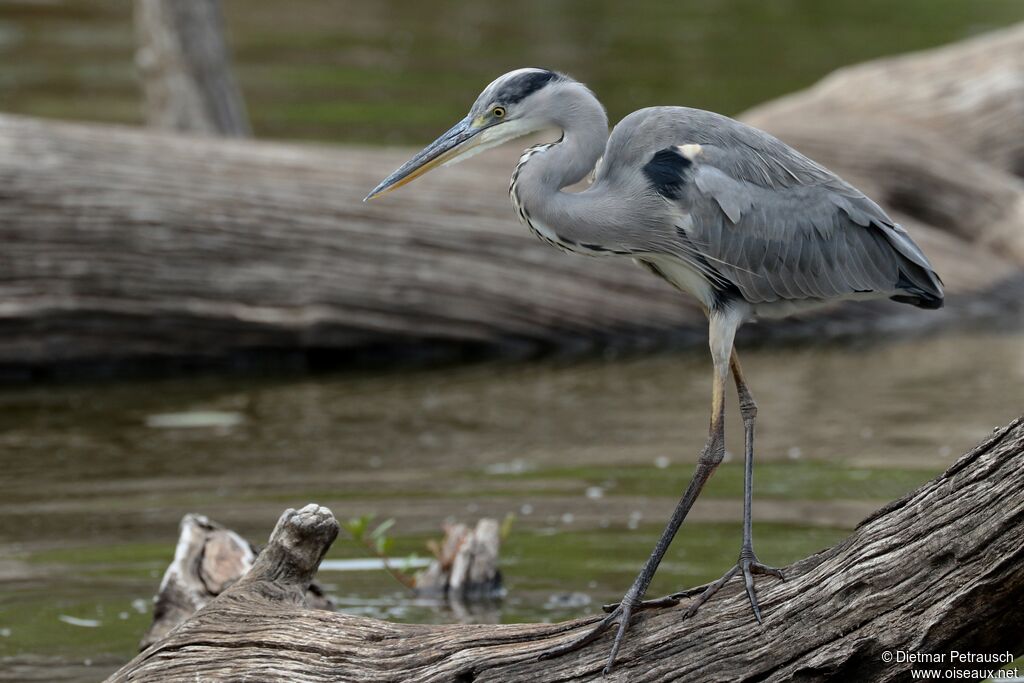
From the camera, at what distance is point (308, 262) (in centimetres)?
891

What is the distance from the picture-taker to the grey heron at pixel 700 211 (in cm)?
416

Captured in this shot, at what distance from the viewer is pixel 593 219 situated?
4.16 m

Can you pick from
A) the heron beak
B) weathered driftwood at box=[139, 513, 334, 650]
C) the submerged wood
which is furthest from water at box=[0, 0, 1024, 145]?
the heron beak

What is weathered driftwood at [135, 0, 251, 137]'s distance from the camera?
1017 cm

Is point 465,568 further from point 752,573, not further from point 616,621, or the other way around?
point 752,573

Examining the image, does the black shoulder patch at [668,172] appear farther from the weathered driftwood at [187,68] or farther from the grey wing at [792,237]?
the weathered driftwood at [187,68]

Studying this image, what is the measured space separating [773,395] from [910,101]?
3843 mm

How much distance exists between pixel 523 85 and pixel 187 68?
6721mm

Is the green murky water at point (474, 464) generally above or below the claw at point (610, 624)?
above

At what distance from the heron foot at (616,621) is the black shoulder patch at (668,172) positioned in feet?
3.55

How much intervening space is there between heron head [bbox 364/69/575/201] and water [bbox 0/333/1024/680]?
189 cm

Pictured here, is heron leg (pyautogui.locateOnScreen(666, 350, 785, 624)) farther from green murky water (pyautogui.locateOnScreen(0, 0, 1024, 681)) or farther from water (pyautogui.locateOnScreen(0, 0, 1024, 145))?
water (pyautogui.locateOnScreen(0, 0, 1024, 145))

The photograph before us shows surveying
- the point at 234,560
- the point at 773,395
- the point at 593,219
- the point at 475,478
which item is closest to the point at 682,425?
the point at 773,395

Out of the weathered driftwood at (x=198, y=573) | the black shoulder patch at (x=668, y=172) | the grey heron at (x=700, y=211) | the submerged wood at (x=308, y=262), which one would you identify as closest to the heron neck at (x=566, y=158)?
the grey heron at (x=700, y=211)
